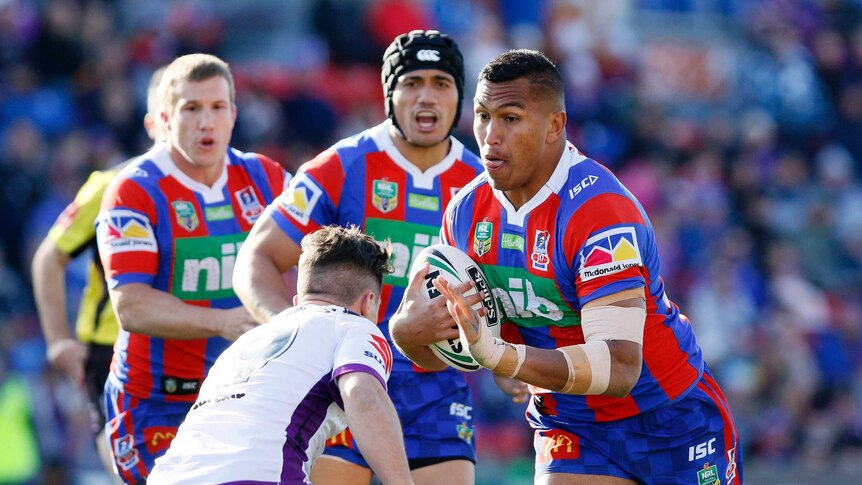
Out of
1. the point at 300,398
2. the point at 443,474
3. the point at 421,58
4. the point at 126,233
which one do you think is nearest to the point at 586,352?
the point at 300,398

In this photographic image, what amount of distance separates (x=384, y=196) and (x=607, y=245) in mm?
1803

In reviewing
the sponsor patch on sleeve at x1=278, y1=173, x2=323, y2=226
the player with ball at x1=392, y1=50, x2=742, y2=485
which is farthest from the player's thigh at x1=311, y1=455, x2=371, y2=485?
the sponsor patch on sleeve at x1=278, y1=173, x2=323, y2=226

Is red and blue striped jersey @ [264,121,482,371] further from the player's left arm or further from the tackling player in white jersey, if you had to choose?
the player's left arm

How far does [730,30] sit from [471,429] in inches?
615

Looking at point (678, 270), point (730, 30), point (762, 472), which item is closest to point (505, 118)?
point (762, 472)

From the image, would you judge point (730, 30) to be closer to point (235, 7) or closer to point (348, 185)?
point (235, 7)

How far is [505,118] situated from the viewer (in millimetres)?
5531

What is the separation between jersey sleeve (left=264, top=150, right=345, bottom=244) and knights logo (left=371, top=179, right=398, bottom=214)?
0.60 ft

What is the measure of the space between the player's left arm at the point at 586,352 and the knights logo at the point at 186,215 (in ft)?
7.72

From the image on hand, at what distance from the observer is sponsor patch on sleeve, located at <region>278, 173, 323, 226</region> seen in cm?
664

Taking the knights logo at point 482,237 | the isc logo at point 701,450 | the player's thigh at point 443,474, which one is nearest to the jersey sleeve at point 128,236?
the player's thigh at point 443,474

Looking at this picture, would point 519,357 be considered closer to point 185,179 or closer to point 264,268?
point 264,268

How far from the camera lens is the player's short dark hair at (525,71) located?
18.2 ft

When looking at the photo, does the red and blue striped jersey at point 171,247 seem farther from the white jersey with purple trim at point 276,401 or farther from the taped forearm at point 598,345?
the taped forearm at point 598,345
